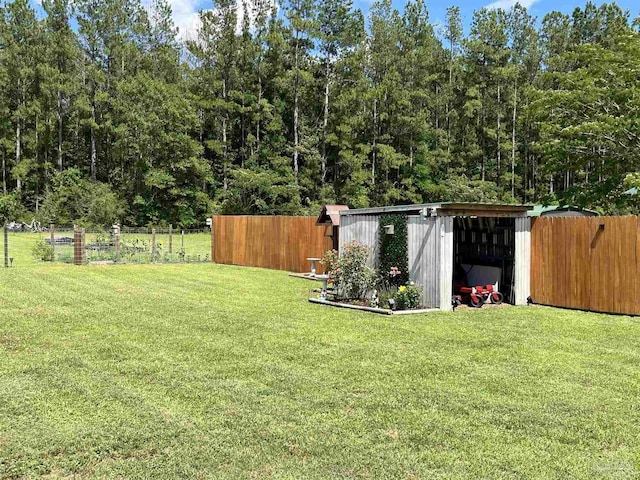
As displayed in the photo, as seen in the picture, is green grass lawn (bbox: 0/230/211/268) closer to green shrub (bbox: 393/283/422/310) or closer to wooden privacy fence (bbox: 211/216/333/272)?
wooden privacy fence (bbox: 211/216/333/272)

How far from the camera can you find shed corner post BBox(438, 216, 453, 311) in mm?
8922

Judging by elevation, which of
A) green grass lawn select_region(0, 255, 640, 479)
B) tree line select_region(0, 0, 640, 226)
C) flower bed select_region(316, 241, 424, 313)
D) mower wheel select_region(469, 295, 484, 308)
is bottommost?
green grass lawn select_region(0, 255, 640, 479)

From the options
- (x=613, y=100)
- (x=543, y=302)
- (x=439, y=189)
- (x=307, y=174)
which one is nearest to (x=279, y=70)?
(x=307, y=174)

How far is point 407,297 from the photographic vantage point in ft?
29.2

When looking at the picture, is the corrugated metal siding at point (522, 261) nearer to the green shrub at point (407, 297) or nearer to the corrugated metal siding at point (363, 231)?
the green shrub at point (407, 297)

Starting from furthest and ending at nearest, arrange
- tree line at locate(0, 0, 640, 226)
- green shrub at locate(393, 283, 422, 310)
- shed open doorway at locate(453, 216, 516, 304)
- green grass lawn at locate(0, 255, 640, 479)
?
tree line at locate(0, 0, 640, 226), shed open doorway at locate(453, 216, 516, 304), green shrub at locate(393, 283, 422, 310), green grass lawn at locate(0, 255, 640, 479)

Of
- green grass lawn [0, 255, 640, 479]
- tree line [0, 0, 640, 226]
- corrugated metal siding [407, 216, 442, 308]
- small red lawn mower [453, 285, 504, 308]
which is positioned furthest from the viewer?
tree line [0, 0, 640, 226]

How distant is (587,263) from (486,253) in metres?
2.31

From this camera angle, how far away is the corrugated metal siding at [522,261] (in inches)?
381

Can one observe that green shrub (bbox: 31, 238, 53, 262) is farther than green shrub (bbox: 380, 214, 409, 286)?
Yes

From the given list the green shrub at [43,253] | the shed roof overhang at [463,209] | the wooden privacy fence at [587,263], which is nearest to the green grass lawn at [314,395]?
the wooden privacy fence at [587,263]

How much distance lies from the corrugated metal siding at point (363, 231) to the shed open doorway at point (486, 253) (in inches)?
67.7

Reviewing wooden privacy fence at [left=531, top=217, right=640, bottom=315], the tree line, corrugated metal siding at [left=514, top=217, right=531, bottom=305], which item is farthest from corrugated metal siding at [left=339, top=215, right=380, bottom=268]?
the tree line

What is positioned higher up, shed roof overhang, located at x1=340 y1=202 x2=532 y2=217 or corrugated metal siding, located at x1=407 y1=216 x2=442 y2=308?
shed roof overhang, located at x1=340 y1=202 x2=532 y2=217
